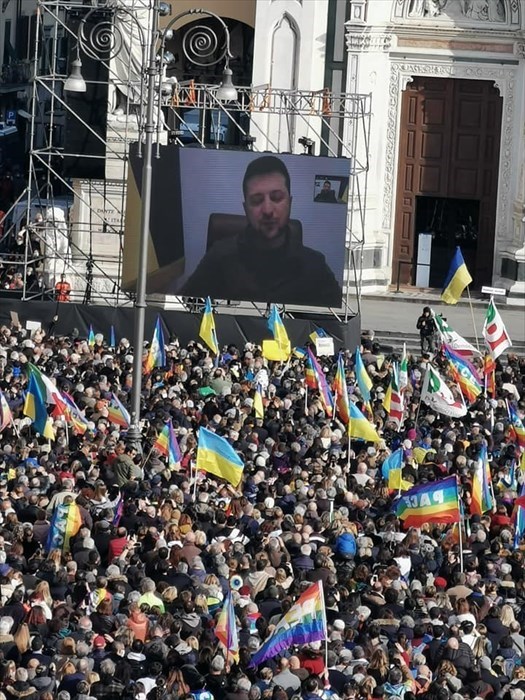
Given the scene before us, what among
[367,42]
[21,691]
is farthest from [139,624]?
[367,42]

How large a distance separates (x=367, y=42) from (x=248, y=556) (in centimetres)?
2328

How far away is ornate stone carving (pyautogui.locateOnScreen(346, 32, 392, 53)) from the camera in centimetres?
4241

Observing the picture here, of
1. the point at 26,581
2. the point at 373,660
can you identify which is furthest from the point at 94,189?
the point at 373,660

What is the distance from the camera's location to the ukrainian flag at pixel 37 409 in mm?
25766

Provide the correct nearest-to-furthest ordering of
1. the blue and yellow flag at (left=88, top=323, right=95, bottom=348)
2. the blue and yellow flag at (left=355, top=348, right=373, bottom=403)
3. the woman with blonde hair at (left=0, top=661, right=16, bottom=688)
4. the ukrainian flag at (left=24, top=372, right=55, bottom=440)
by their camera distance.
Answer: the woman with blonde hair at (left=0, top=661, right=16, bottom=688) < the ukrainian flag at (left=24, top=372, right=55, bottom=440) < the blue and yellow flag at (left=355, top=348, right=373, bottom=403) < the blue and yellow flag at (left=88, top=323, right=95, bottom=348)

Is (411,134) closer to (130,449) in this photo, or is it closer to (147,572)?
(130,449)

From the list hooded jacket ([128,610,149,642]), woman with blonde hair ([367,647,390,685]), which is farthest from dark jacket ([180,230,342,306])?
woman with blonde hair ([367,647,390,685])

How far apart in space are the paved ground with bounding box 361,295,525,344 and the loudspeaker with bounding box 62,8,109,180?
5.98 metres

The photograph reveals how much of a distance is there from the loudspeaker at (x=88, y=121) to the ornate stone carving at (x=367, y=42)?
594 centimetres

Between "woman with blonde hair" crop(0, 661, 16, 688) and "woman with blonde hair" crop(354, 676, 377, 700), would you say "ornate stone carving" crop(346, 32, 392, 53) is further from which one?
"woman with blonde hair" crop(0, 661, 16, 688)

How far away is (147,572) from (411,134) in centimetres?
2439

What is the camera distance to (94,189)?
3916 cm

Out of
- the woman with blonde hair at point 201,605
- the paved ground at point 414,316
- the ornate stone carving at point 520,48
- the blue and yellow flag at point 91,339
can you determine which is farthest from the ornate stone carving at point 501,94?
the woman with blonde hair at point 201,605

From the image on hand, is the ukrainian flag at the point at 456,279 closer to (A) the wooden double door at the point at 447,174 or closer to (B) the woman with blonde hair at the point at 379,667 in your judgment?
(A) the wooden double door at the point at 447,174
